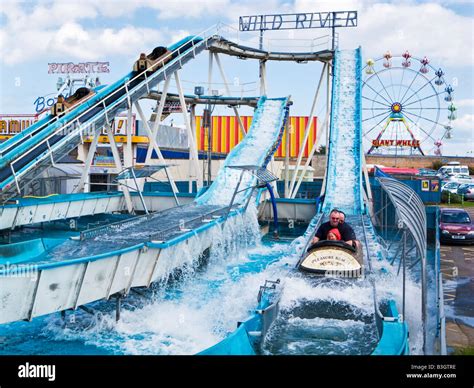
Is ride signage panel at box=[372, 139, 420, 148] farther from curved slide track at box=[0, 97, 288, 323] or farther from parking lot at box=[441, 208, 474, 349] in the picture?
curved slide track at box=[0, 97, 288, 323]

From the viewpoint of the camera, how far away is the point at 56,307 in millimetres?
8430

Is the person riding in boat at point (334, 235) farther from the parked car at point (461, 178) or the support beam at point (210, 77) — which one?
the parked car at point (461, 178)

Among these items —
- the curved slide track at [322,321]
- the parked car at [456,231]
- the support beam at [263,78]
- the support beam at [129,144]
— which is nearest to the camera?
the curved slide track at [322,321]

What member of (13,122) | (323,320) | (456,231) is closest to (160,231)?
(323,320)

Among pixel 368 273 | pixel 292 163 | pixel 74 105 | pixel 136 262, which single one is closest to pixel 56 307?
pixel 136 262

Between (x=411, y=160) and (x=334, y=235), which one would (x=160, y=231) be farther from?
(x=411, y=160)

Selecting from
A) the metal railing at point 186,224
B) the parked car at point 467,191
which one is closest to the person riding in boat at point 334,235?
the metal railing at point 186,224

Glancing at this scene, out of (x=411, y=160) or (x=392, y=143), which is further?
(x=411, y=160)

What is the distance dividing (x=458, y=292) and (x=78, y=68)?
92.5 ft

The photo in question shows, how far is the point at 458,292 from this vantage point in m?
12.1

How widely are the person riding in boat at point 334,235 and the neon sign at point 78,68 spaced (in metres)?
26.4

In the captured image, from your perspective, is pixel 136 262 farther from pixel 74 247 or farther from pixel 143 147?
pixel 143 147

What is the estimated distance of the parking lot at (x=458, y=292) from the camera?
368 inches
